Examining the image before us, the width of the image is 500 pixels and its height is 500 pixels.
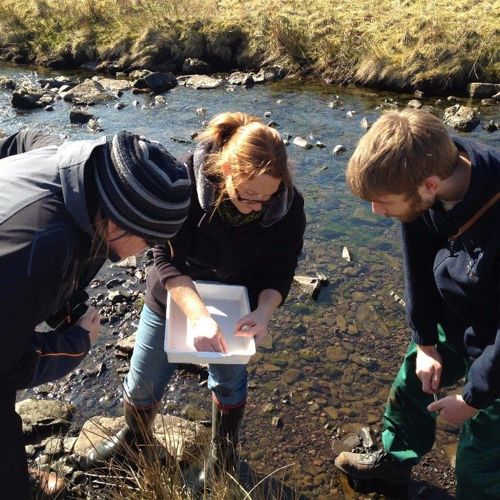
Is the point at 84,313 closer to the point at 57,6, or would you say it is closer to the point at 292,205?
the point at 292,205

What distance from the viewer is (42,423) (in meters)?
3.79

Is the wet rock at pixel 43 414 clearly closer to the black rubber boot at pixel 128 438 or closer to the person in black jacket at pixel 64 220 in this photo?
the black rubber boot at pixel 128 438

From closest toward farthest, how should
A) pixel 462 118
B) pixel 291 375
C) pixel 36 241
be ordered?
pixel 36 241, pixel 291 375, pixel 462 118

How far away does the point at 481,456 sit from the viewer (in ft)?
8.34

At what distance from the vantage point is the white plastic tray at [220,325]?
2.58m

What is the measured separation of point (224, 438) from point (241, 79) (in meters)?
11.2

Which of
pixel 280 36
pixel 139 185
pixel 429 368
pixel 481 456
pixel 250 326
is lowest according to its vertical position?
pixel 280 36

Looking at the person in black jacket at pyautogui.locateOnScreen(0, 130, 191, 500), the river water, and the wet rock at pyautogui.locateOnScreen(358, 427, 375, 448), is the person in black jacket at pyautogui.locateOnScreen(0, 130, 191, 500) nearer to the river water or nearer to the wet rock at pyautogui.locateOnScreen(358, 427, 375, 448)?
the river water

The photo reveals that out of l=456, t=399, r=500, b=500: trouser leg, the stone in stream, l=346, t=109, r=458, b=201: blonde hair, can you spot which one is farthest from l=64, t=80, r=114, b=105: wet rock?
l=456, t=399, r=500, b=500: trouser leg

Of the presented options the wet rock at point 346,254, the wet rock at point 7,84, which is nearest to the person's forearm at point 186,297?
the wet rock at point 346,254

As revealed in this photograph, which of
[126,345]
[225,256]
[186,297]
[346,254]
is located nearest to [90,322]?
[186,297]

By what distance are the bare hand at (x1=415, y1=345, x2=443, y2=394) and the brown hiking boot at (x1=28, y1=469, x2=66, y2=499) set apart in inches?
74.8

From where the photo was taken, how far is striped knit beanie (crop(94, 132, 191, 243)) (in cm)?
185

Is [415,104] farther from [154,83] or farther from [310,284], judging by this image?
[310,284]
